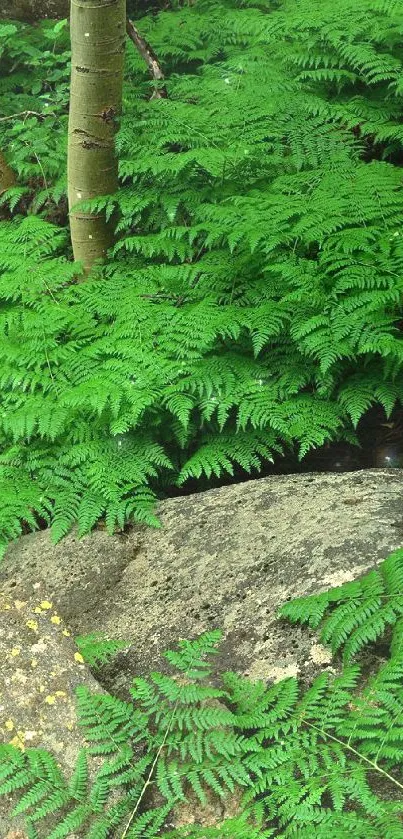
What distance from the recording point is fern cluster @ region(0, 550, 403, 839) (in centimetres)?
237

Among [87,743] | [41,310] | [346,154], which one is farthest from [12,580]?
[346,154]

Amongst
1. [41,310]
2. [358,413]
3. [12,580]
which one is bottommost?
[12,580]

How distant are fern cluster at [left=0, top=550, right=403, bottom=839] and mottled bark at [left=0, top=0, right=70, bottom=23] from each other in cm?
748

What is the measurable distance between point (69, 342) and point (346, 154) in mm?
2120

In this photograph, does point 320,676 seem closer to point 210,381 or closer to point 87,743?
point 87,743

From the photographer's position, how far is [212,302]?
4230mm

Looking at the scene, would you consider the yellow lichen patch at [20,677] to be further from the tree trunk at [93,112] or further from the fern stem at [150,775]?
the tree trunk at [93,112]

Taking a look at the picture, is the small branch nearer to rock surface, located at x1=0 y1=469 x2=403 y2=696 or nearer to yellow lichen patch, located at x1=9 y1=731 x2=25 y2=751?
rock surface, located at x1=0 y1=469 x2=403 y2=696

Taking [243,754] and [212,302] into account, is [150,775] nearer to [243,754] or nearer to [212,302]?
[243,754]

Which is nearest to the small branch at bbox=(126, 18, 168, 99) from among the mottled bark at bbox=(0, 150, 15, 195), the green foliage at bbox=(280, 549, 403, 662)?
the mottled bark at bbox=(0, 150, 15, 195)

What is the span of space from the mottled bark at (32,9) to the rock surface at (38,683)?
7.00 metres

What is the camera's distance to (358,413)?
3.81 m

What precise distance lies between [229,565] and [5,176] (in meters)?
3.80

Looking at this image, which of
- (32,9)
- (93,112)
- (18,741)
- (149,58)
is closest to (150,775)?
(18,741)
